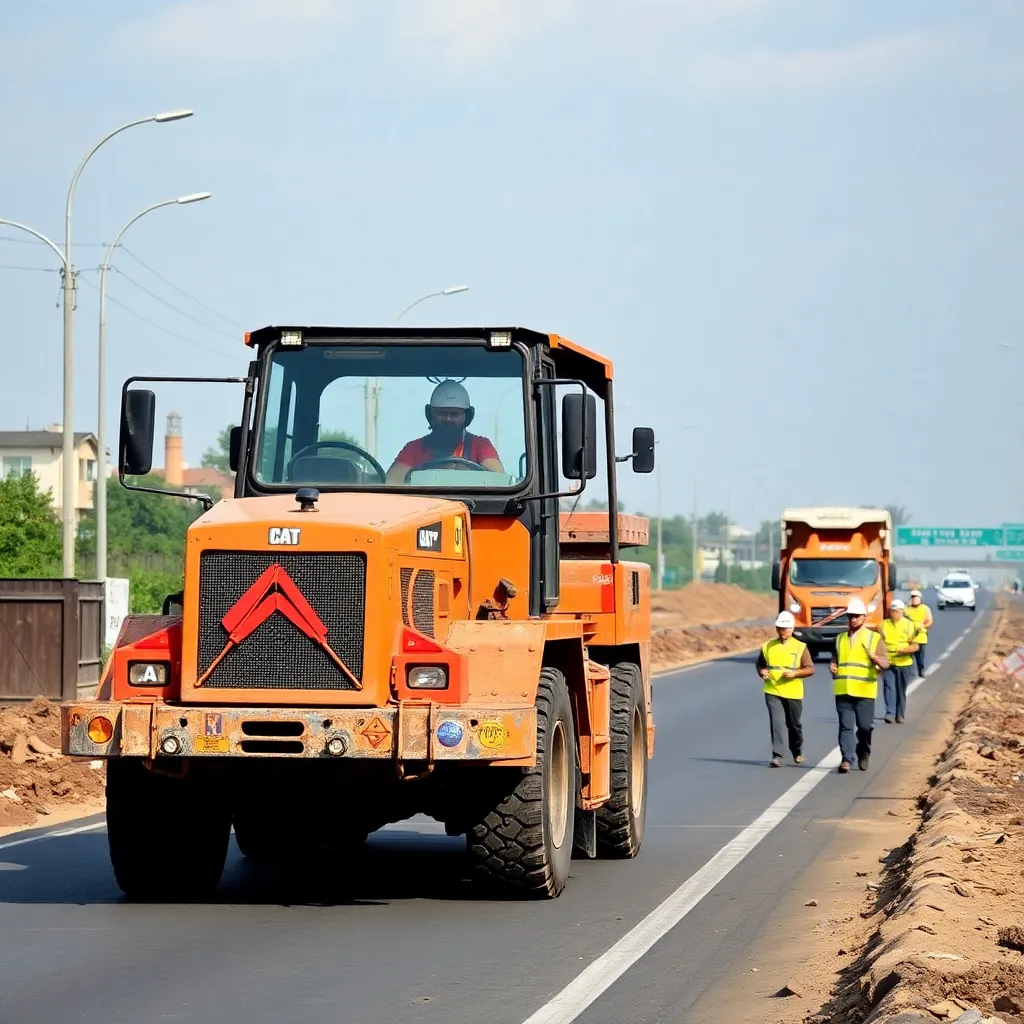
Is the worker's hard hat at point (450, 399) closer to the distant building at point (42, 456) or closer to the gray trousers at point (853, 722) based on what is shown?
the gray trousers at point (853, 722)

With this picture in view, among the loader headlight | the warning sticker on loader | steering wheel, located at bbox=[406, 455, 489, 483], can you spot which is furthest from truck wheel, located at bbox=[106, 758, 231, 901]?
steering wheel, located at bbox=[406, 455, 489, 483]

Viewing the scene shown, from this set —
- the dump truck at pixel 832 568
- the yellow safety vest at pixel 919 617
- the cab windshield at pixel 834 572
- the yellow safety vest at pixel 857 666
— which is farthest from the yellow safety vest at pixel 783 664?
the cab windshield at pixel 834 572

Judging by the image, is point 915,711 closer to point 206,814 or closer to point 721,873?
point 721,873

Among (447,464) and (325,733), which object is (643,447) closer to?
(447,464)

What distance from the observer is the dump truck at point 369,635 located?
10086 mm

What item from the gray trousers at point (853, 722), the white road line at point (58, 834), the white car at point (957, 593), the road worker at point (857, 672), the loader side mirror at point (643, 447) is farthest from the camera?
the white car at point (957, 593)

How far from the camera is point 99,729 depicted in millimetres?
10188

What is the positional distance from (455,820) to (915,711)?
20336 mm

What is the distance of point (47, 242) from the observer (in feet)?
104

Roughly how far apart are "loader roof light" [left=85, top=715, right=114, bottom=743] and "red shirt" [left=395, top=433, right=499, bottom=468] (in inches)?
92.5

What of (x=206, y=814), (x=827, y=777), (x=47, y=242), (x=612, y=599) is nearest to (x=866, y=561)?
(x=47, y=242)

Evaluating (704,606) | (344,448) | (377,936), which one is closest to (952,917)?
(377,936)

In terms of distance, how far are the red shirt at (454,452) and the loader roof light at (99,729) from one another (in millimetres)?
2350

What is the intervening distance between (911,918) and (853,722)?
10.8 metres
